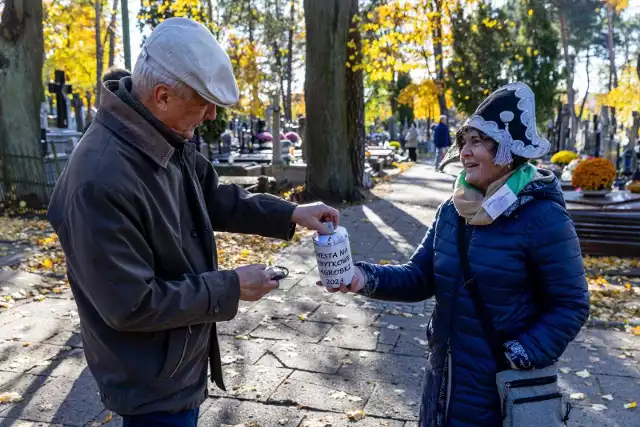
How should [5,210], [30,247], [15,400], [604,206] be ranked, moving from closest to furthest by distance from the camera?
[15,400]
[30,247]
[604,206]
[5,210]

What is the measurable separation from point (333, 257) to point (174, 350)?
0.70m

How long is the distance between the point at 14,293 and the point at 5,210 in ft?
17.9

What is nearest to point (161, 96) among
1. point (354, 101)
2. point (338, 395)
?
point (338, 395)

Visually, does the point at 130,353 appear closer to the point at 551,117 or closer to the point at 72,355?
the point at 72,355

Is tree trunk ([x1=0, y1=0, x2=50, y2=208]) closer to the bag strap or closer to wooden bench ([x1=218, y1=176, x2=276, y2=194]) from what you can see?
wooden bench ([x1=218, y1=176, x2=276, y2=194])

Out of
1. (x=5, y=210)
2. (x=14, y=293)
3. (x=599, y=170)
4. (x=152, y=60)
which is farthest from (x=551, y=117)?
(x=152, y=60)

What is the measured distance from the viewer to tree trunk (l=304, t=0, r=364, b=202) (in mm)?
12031

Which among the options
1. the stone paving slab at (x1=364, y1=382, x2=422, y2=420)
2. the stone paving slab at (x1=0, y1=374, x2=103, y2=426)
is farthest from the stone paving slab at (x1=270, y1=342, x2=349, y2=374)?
the stone paving slab at (x1=0, y1=374, x2=103, y2=426)

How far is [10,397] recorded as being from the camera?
13.0 ft

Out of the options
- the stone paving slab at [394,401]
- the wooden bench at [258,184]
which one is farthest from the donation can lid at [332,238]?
the wooden bench at [258,184]

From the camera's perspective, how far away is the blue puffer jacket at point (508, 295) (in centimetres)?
215

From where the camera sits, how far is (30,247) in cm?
844

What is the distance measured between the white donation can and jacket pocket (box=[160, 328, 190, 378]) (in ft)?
2.01

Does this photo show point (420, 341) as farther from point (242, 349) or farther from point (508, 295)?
point (508, 295)
